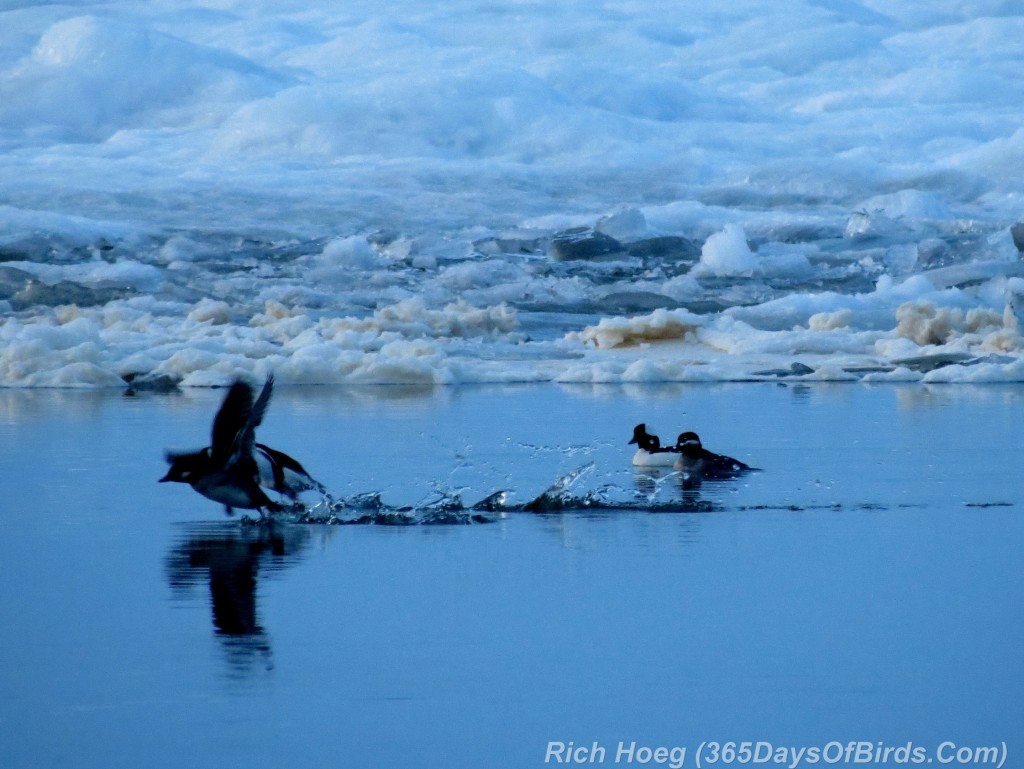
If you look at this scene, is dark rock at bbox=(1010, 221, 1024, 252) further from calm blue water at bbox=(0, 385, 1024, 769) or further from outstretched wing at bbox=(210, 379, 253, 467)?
outstretched wing at bbox=(210, 379, 253, 467)

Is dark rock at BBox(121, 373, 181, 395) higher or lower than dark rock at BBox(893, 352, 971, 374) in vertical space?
higher

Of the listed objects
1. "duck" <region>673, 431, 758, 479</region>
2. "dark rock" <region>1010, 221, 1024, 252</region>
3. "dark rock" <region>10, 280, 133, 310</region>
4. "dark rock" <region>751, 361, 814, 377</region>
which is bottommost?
"duck" <region>673, 431, 758, 479</region>

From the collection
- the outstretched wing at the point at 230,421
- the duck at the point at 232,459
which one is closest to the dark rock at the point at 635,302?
the duck at the point at 232,459

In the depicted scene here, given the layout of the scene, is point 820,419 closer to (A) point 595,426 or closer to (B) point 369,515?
(A) point 595,426

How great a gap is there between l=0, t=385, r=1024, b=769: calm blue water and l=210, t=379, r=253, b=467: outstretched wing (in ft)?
0.77

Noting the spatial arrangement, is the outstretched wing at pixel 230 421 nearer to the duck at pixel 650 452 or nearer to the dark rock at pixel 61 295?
the duck at pixel 650 452

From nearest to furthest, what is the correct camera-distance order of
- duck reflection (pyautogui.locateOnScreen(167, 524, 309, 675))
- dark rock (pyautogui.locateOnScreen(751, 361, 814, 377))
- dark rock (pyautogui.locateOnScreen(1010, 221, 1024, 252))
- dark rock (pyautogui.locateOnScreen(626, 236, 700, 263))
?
duck reflection (pyautogui.locateOnScreen(167, 524, 309, 675)) → dark rock (pyautogui.locateOnScreen(751, 361, 814, 377)) → dark rock (pyautogui.locateOnScreen(1010, 221, 1024, 252)) → dark rock (pyautogui.locateOnScreen(626, 236, 700, 263))

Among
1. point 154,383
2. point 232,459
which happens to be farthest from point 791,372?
point 232,459

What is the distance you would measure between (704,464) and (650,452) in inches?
14.0

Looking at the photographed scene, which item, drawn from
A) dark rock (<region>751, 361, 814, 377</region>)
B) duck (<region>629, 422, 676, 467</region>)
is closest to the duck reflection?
duck (<region>629, 422, 676, 467</region>)

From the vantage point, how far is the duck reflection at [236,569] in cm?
→ 348

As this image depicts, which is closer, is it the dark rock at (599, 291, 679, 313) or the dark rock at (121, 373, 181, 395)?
the dark rock at (121, 373, 181, 395)

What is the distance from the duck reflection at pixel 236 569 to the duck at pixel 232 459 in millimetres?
110

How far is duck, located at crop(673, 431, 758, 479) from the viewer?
20.9ft
